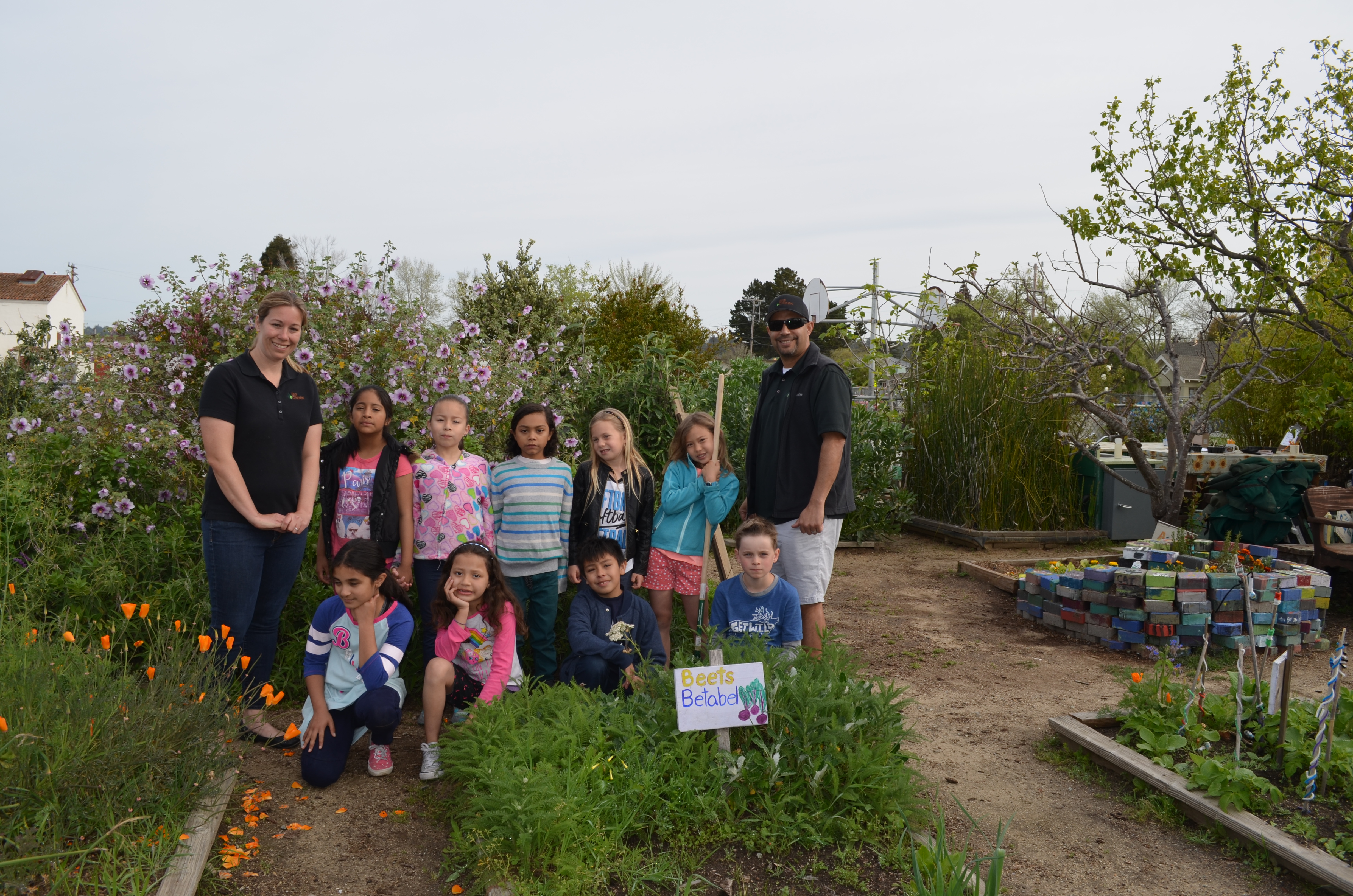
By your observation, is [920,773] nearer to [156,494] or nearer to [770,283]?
[156,494]

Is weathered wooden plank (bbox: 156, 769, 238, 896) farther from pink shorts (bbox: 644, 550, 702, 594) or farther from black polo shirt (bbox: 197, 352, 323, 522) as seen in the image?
pink shorts (bbox: 644, 550, 702, 594)

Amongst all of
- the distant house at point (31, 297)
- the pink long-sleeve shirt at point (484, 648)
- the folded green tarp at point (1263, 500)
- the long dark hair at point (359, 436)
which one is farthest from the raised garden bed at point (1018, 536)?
the distant house at point (31, 297)

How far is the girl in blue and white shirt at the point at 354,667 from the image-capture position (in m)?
3.32

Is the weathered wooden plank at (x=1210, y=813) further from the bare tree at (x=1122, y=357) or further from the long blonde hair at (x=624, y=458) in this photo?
the bare tree at (x=1122, y=357)

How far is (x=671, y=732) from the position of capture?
295 cm

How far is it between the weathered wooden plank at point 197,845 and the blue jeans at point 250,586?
0.46 meters

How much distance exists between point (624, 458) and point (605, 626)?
0.86 metres

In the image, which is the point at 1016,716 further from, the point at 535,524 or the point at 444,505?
the point at 444,505

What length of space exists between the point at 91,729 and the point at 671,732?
5.74 ft

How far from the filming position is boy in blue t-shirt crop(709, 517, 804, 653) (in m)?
3.59

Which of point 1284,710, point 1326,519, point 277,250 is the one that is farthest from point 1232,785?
point 277,250

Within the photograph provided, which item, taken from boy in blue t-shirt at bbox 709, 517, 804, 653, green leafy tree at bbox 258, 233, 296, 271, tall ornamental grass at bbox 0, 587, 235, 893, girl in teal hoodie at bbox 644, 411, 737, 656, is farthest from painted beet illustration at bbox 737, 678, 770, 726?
green leafy tree at bbox 258, 233, 296, 271

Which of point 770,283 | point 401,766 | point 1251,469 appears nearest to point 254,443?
point 401,766

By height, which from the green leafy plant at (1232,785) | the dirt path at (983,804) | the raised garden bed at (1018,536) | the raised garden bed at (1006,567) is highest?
the raised garden bed at (1018,536)
